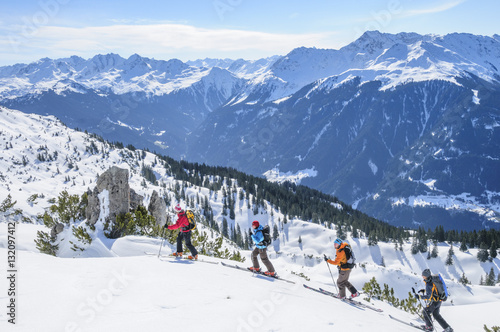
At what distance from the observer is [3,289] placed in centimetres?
1109

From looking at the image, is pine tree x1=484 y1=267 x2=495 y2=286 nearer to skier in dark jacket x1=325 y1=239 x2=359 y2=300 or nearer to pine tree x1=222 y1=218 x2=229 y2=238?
skier in dark jacket x1=325 y1=239 x2=359 y2=300

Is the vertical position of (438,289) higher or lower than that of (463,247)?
higher

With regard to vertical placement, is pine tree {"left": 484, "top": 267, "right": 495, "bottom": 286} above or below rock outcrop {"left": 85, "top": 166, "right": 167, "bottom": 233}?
below

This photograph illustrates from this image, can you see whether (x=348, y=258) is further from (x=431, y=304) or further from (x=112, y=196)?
(x=112, y=196)

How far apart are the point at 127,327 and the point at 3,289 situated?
16.3ft

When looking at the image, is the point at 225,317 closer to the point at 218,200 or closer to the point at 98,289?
the point at 98,289

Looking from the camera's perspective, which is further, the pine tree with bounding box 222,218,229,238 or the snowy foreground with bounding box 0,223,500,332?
the pine tree with bounding box 222,218,229,238

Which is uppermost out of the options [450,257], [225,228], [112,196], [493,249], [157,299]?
[112,196]

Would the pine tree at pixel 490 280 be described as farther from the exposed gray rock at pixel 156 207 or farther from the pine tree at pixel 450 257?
the exposed gray rock at pixel 156 207

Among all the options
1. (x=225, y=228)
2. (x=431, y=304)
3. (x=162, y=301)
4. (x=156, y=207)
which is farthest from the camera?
(x=225, y=228)

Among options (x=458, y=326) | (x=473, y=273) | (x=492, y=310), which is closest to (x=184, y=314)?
(x=458, y=326)

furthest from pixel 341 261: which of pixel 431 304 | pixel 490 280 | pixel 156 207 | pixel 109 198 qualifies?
pixel 490 280

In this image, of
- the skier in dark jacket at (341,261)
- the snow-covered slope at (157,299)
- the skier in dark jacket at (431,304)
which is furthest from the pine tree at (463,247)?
the skier in dark jacket at (341,261)

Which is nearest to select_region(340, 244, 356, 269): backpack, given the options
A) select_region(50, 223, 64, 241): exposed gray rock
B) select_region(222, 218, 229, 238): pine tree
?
select_region(50, 223, 64, 241): exposed gray rock
